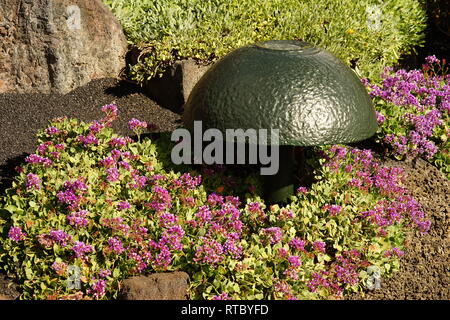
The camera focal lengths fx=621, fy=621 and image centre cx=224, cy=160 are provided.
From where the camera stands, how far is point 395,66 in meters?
9.37

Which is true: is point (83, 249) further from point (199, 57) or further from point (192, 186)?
point (199, 57)

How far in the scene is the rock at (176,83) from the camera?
21.9 ft

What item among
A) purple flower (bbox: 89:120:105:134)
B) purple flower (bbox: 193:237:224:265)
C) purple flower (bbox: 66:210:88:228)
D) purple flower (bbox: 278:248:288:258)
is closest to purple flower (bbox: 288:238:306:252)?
purple flower (bbox: 278:248:288:258)

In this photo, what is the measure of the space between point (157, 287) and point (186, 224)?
2.23ft

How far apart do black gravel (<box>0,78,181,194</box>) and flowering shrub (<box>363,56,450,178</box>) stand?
7.03 ft

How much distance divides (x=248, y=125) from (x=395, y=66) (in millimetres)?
5588

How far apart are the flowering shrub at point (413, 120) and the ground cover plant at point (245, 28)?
1.25 m

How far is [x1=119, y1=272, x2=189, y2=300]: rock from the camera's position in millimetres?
3909

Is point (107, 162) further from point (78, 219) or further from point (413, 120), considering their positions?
point (413, 120)

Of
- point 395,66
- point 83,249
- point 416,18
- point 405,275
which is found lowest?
point 405,275

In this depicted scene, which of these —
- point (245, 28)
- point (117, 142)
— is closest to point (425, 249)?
point (117, 142)

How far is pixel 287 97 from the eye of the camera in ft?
14.6

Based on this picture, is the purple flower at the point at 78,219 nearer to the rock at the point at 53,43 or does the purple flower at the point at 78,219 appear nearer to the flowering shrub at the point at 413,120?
the rock at the point at 53,43
